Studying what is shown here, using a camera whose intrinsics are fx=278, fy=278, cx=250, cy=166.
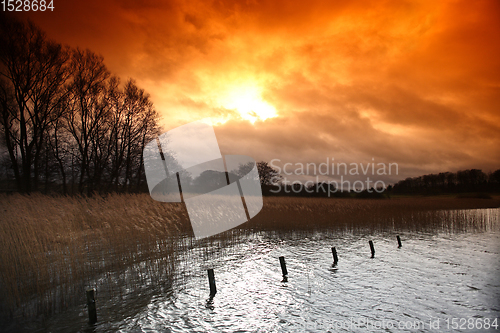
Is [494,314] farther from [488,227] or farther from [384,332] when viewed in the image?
[488,227]

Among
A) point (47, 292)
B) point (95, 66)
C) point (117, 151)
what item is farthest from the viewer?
point (117, 151)

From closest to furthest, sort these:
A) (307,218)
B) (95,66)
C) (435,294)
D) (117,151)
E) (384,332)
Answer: (384,332)
(435,294)
(307,218)
(95,66)
(117,151)

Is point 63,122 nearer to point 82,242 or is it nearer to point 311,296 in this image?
point 82,242

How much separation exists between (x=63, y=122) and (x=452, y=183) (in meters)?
51.2

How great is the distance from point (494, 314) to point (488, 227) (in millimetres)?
15327

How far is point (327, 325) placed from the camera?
18.3 ft

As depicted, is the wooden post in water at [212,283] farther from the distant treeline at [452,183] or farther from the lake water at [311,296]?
the distant treeline at [452,183]

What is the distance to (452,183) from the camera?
43.5 metres

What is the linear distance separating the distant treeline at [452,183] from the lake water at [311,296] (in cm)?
3386

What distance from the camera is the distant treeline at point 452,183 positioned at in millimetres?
41031

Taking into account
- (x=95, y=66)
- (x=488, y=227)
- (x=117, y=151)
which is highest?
(x=95, y=66)

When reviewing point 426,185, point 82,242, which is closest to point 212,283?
point 82,242

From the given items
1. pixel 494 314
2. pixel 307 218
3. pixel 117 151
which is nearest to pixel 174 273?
pixel 494 314

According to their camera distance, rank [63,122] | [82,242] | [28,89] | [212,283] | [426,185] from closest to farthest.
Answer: [212,283]
[82,242]
[28,89]
[63,122]
[426,185]
